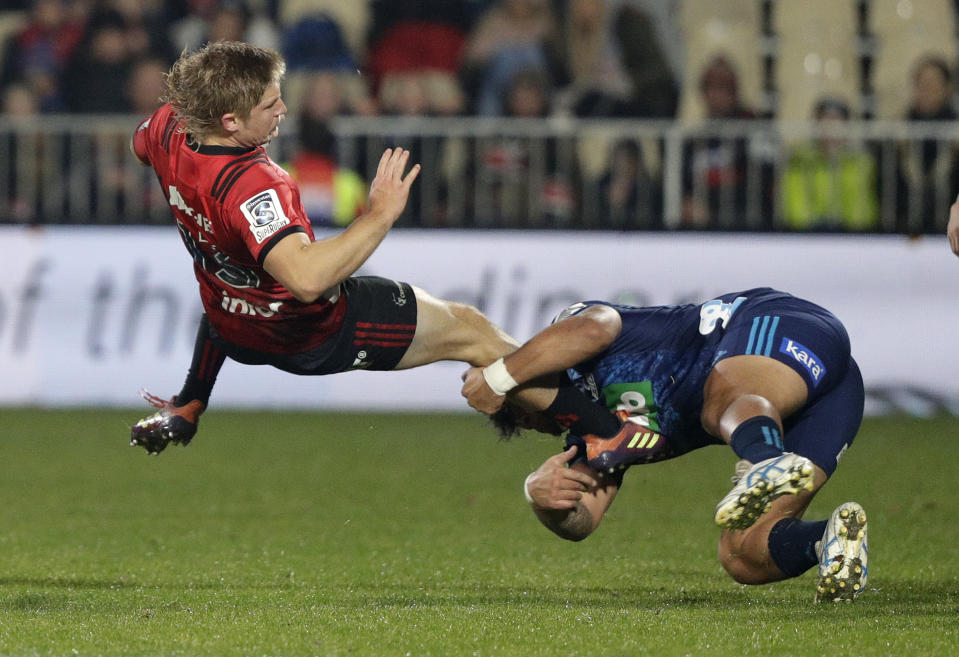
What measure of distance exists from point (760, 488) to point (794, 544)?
78 cm

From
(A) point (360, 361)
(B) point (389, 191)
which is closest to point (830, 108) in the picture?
(A) point (360, 361)

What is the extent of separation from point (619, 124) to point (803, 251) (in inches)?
80.7

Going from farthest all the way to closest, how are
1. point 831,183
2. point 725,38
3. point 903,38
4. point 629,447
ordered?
point 725,38
point 903,38
point 831,183
point 629,447

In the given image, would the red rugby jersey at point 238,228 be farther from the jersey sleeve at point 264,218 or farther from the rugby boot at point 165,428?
the rugby boot at point 165,428

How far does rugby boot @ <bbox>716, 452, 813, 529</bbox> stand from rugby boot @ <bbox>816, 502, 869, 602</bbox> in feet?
0.92

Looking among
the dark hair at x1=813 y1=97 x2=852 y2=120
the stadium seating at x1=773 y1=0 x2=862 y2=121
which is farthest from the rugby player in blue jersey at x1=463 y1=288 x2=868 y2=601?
the stadium seating at x1=773 y1=0 x2=862 y2=121

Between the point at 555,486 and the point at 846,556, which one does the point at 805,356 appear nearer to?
the point at 846,556

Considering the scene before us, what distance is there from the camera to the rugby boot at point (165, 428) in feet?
21.8

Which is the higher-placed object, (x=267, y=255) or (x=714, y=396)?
(x=267, y=255)

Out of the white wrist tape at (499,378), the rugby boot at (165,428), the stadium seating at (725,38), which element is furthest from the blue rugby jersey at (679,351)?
the stadium seating at (725,38)

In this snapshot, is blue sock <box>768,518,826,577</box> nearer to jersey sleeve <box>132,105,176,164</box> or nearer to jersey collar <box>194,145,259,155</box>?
jersey collar <box>194,145,259,155</box>

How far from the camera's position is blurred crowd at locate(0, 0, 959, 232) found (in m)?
13.6

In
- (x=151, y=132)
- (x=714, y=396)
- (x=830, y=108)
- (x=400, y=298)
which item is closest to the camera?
(x=714, y=396)

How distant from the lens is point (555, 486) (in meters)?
6.09
